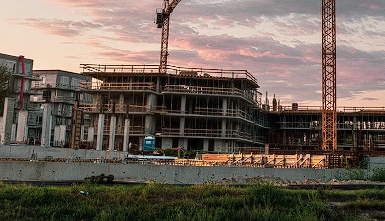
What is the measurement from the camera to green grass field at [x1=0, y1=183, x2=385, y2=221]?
14102 mm

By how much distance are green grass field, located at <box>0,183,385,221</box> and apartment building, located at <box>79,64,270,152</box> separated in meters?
49.6

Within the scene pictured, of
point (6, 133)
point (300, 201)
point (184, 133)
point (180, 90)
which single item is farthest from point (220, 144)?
point (300, 201)

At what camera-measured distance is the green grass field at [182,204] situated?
14.1 meters

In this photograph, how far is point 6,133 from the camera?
107ft

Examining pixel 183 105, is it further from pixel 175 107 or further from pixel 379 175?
pixel 379 175

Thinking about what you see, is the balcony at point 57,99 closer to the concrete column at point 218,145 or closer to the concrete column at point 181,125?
the concrete column at point 181,125

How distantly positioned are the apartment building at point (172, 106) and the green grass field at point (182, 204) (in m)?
49.6

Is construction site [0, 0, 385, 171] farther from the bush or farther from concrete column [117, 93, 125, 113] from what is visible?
the bush

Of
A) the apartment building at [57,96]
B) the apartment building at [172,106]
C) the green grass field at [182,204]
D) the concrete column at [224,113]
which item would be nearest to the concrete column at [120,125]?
the apartment building at [172,106]

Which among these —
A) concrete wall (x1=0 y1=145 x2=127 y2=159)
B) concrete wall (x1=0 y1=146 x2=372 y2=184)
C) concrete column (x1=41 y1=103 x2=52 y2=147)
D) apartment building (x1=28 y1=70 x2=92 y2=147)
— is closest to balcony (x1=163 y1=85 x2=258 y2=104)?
concrete wall (x1=0 y1=145 x2=127 y2=159)

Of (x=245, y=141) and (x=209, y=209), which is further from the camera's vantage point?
(x=245, y=141)

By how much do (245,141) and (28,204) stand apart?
62732 mm

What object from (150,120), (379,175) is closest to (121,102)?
(150,120)

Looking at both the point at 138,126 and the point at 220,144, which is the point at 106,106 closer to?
the point at 138,126
